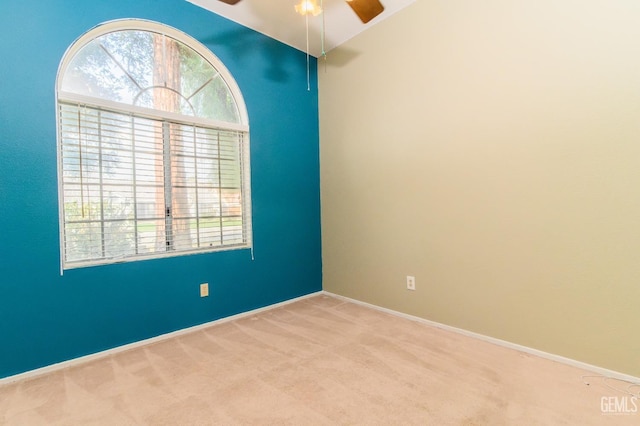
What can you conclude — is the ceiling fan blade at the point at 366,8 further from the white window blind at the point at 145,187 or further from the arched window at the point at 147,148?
the white window blind at the point at 145,187

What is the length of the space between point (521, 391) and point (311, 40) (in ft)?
10.7

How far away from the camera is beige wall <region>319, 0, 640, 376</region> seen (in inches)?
62.7

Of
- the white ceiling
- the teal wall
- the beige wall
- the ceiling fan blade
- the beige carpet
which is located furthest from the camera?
the white ceiling

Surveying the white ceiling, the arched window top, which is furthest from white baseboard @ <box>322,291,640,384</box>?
the white ceiling

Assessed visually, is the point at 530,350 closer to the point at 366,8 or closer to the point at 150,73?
the point at 366,8

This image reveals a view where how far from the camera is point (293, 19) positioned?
2637 mm

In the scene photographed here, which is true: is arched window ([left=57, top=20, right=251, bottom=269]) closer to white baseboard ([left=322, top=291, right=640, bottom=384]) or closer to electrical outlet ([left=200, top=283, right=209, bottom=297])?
electrical outlet ([left=200, top=283, right=209, bottom=297])

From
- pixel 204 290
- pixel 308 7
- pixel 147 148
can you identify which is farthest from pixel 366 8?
pixel 204 290

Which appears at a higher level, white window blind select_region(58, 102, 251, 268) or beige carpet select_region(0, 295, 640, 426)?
white window blind select_region(58, 102, 251, 268)

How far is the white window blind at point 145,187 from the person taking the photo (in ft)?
6.43

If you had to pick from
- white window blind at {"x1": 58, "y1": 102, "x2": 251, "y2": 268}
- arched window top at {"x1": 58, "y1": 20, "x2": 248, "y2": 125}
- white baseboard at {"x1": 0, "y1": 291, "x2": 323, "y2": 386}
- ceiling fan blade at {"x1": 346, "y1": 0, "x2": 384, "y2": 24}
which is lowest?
white baseboard at {"x1": 0, "y1": 291, "x2": 323, "y2": 386}

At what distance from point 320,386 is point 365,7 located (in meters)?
2.64

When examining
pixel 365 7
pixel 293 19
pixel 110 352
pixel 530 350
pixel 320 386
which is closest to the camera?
pixel 320 386

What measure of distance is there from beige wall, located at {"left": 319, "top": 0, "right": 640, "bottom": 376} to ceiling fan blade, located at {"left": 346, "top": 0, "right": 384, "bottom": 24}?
11.4 inches
